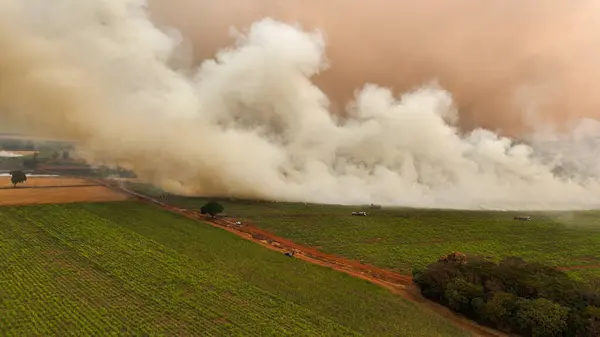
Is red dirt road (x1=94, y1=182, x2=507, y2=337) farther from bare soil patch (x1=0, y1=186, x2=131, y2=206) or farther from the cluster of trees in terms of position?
bare soil patch (x1=0, y1=186, x2=131, y2=206)

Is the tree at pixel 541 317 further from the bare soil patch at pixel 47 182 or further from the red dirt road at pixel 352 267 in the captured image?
the bare soil patch at pixel 47 182

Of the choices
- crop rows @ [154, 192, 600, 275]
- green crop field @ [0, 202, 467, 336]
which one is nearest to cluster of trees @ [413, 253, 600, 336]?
green crop field @ [0, 202, 467, 336]

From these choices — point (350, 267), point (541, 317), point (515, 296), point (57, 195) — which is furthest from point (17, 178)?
point (541, 317)

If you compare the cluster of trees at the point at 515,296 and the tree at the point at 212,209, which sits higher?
the tree at the point at 212,209

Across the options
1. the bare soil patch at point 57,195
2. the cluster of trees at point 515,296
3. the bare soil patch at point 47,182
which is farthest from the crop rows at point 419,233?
the bare soil patch at point 47,182

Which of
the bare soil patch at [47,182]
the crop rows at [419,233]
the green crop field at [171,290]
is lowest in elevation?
the green crop field at [171,290]

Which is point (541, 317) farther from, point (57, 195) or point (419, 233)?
point (57, 195)
